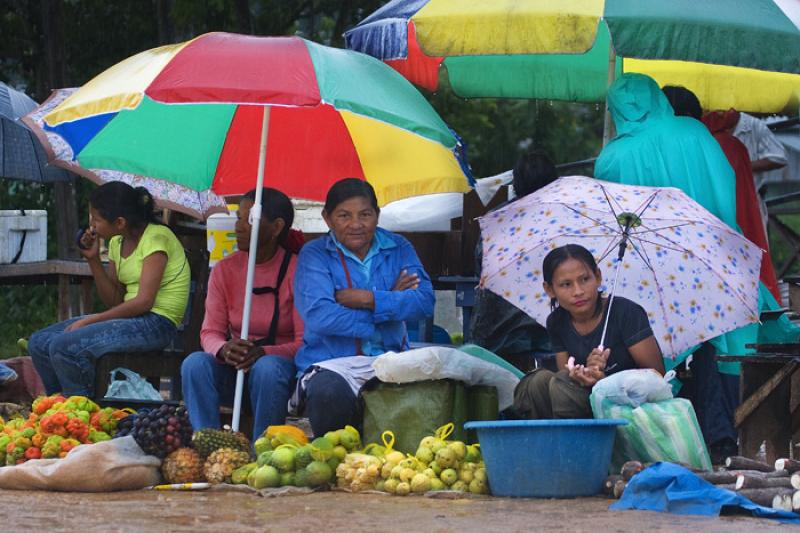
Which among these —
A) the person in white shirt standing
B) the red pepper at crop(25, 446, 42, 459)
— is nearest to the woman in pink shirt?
the red pepper at crop(25, 446, 42, 459)

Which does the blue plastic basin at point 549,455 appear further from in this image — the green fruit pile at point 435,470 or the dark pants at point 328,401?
the dark pants at point 328,401

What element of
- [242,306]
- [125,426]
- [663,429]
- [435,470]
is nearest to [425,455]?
[435,470]

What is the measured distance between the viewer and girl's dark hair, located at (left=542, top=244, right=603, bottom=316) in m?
6.63

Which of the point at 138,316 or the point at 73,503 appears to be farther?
the point at 138,316

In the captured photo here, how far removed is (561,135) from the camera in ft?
73.9

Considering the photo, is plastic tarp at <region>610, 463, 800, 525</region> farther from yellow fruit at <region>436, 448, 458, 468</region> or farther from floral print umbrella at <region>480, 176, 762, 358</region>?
floral print umbrella at <region>480, 176, 762, 358</region>

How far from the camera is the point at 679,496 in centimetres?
580

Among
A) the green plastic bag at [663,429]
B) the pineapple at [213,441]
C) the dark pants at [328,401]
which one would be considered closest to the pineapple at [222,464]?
the pineapple at [213,441]

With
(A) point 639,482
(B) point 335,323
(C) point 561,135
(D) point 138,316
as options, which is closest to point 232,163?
(D) point 138,316

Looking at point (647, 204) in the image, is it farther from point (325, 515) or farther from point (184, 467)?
point (184, 467)

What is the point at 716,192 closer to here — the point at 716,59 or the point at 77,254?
the point at 716,59

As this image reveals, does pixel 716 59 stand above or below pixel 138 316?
above

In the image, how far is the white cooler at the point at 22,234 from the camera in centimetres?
1095

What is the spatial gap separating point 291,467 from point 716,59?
2.75 meters
